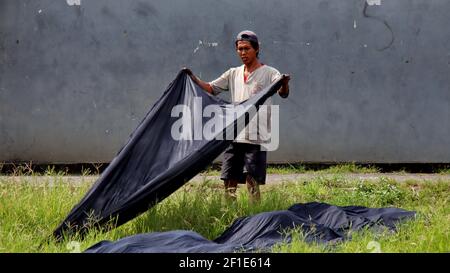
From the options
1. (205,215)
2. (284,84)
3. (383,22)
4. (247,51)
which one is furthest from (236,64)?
(205,215)

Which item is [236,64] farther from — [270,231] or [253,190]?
[270,231]

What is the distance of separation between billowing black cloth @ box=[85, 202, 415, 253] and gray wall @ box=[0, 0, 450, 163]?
3.13 meters

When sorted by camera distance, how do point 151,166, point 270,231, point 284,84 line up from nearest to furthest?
point 270,231 < point 151,166 < point 284,84

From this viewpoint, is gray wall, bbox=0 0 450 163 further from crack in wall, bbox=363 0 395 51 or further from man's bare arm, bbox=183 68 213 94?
man's bare arm, bbox=183 68 213 94

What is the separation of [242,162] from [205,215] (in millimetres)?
770

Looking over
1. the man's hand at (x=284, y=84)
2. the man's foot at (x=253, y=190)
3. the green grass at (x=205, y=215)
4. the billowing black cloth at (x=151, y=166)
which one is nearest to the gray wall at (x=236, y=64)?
the green grass at (x=205, y=215)

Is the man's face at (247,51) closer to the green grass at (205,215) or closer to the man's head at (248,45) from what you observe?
the man's head at (248,45)

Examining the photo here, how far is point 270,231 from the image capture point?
4785mm

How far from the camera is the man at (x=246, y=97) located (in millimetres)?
5859

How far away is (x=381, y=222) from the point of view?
532 cm

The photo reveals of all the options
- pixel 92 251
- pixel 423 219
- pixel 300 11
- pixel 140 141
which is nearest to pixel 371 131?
pixel 300 11

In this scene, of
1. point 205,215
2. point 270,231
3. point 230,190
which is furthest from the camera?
point 230,190

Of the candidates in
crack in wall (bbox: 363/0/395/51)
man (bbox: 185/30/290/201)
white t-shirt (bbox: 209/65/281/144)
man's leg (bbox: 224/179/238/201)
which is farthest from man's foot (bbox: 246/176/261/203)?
crack in wall (bbox: 363/0/395/51)

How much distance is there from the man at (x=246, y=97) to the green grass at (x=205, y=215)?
169mm
